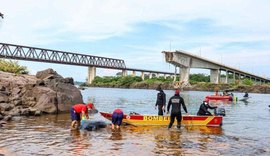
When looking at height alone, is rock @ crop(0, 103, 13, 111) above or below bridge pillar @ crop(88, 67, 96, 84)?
below

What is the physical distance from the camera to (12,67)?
1467 inches

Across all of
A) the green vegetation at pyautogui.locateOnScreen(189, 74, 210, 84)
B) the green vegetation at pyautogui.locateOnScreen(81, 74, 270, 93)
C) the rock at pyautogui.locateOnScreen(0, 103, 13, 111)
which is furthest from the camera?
the green vegetation at pyautogui.locateOnScreen(189, 74, 210, 84)

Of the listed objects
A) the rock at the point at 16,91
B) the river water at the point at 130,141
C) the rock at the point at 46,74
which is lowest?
the river water at the point at 130,141

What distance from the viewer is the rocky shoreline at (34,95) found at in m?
25.8

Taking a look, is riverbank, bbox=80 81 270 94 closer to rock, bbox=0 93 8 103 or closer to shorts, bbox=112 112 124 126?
rock, bbox=0 93 8 103

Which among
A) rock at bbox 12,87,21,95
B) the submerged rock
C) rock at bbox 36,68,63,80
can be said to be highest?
rock at bbox 36,68,63,80

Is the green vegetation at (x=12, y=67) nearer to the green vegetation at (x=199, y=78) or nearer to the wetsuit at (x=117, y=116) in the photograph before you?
the wetsuit at (x=117, y=116)

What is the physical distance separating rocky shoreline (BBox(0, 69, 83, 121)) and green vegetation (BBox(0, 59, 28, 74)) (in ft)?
20.3

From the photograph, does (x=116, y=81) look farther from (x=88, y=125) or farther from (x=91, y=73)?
(x=88, y=125)

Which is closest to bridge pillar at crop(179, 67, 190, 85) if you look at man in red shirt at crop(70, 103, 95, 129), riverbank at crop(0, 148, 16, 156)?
man in red shirt at crop(70, 103, 95, 129)

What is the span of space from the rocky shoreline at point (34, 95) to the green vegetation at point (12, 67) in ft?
20.3

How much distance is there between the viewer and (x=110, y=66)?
184 m

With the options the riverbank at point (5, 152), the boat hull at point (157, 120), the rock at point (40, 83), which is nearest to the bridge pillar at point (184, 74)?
the rock at point (40, 83)

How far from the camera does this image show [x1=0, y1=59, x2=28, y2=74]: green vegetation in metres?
36.5
